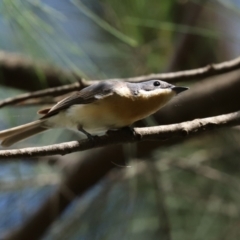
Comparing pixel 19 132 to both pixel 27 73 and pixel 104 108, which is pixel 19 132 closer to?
pixel 104 108

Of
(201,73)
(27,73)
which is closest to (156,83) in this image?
(201,73)

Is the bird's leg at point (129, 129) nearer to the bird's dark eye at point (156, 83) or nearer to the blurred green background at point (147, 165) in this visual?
the bird's dark eye at point (156, 83)

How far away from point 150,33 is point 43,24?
0.91 ft

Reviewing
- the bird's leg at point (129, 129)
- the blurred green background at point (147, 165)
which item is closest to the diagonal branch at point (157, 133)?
the bird's leg at point (129, 129)

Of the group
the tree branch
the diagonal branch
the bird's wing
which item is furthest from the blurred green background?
the diagonal branch

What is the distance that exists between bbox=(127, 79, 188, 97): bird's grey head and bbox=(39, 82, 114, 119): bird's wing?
0.02 m

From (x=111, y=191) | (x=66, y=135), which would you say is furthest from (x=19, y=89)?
(x=111, y=191)

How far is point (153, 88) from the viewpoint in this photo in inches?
18.7

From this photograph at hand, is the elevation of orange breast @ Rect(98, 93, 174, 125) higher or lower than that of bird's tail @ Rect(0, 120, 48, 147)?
higher

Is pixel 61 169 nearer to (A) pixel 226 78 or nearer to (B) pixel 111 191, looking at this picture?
(B) pixel 111 191

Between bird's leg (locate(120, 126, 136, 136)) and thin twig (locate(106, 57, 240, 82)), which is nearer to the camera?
bird's leg (locate(120, 126, 136, 136))

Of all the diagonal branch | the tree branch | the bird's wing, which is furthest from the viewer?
the tree branch

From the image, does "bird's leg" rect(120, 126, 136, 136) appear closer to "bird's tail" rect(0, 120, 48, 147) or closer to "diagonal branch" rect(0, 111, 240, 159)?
"diagonal branch" rect(0, 111, 240, 159)

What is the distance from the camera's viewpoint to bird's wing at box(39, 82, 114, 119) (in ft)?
1.63
